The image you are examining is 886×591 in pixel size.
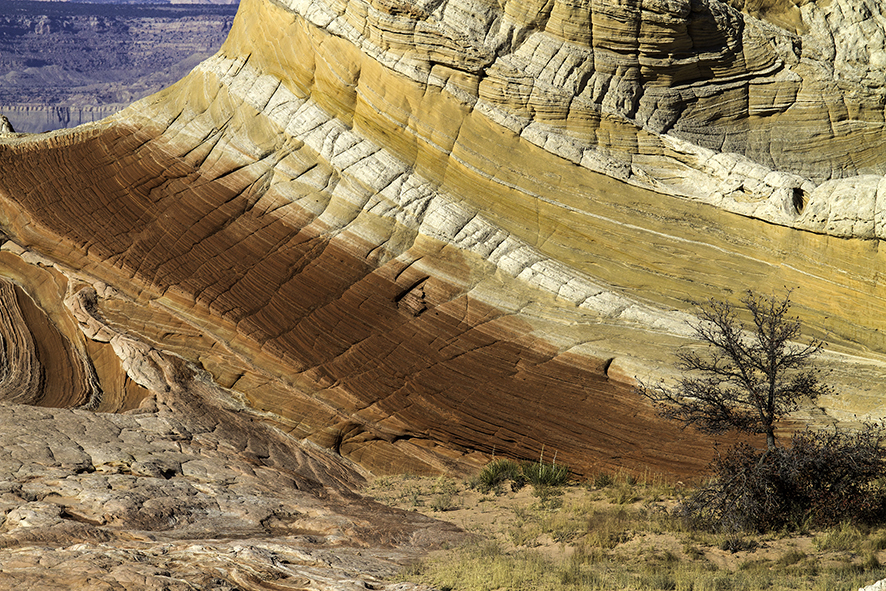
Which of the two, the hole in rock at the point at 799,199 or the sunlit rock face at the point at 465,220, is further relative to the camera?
the hole in rock at the point at 799,199

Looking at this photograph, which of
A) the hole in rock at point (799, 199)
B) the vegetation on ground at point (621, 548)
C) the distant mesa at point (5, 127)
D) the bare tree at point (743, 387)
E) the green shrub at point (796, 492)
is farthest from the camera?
the distant mesa at point (5, 127)

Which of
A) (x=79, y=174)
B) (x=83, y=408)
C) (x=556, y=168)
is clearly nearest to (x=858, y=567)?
(x=556, y=168)

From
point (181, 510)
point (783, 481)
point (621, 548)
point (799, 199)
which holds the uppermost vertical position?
point (799, 199)

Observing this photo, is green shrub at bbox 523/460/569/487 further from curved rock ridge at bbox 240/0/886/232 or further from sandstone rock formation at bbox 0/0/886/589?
curved rock ridge at bbox 240/0/886/232

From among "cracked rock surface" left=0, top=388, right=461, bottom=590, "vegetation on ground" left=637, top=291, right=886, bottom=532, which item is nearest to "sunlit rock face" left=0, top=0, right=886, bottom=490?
"cracked rock surface" left=0, top=388, right=461, bottom=590

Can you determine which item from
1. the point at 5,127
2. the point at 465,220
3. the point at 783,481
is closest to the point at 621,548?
the point at 783,481

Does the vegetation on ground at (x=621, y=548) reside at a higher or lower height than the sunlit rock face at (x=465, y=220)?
lower

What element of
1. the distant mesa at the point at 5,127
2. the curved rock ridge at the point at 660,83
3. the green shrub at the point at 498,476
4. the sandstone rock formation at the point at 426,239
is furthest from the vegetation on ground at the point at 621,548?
the distant mesa at the point at 5,127

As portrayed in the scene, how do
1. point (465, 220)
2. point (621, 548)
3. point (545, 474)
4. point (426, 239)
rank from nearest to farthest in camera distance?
point (621, 548) → point (545, 474) → point (426, 239) → point (465, 220)

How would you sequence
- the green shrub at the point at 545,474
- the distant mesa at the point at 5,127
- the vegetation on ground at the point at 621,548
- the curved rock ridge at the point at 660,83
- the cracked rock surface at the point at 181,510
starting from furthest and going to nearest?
1. the distant mesa at the point at 5,127
2. the curved rock ridge at the point at 660,83
3. the green shrub at the point at 545,474
4. the vegetation on ground at the point at 621,548
5. the cracked rock surface at the point at 181,510

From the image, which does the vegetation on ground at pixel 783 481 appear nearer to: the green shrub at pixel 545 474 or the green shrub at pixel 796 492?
the green shrub at pixel 796 492

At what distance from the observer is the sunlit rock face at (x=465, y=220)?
56.9ft

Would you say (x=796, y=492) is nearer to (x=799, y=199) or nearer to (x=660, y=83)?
(x=799, y=199)

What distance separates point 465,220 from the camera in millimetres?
20062
